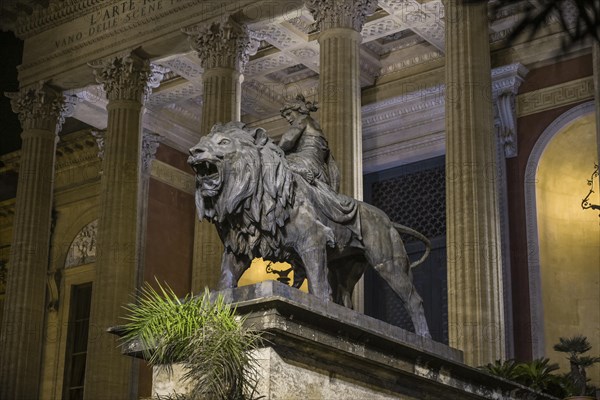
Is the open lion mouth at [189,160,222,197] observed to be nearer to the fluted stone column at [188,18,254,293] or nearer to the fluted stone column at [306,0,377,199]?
the fluted stone column at [306,0,377,199]

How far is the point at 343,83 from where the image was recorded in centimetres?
2030

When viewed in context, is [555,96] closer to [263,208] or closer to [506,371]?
[506,371]

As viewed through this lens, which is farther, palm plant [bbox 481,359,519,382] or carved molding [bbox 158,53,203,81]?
carved molding [bbox 158,53,203,81]

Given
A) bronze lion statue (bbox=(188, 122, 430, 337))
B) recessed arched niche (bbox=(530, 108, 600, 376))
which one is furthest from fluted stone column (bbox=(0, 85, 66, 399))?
bronze lion statue (bbox=(188, 122, 430, 337))

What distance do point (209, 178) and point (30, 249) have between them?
15.7 meters

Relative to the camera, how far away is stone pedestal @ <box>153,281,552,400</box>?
27.2 ft

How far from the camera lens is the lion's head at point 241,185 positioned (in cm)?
954

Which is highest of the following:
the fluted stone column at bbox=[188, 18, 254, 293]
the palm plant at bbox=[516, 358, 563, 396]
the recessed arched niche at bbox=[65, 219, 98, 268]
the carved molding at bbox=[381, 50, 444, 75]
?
the carved molding at bbox=[381, 50, 444, 75]

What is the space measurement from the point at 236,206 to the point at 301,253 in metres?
0.71

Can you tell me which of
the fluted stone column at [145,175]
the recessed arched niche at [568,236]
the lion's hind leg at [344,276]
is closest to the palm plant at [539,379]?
the lion's hind leg at [344,276]

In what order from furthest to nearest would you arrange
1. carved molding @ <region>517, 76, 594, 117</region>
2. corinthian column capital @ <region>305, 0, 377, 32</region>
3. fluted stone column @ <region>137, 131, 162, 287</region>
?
fluted stone column @ <region>137, 131, 162, 287</region> → carved molding @ <region>517, 76, 594, 117</region> → corinthian column capital @ <region>305, 0, 377, 32</region>

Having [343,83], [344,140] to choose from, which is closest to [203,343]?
[344,140]

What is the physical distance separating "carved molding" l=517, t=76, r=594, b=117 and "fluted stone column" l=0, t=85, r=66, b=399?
1015cm

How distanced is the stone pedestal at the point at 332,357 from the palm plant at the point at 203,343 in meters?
0.13
